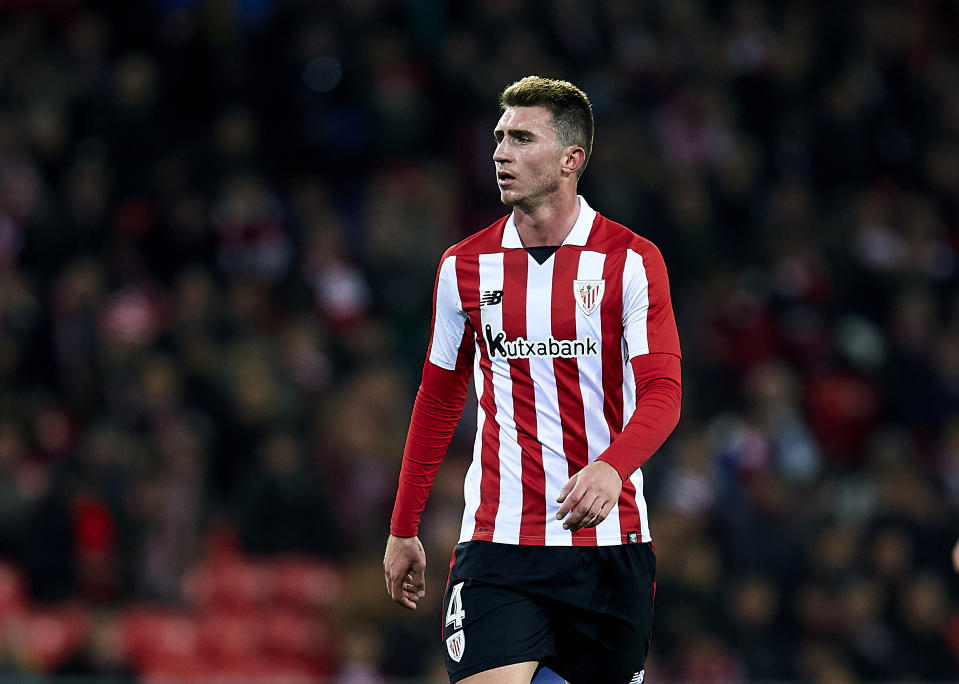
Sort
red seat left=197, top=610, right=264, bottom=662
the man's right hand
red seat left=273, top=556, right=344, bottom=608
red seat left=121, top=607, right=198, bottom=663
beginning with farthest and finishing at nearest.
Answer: red seat left=273, top=556, right=344, bottom=608 < red seat left=197, top=610, right=264, bottom=662 < red seat left=121, top=607, right=198, bottom=663 < the man's right hand

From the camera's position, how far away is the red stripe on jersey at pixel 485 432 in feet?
14.6

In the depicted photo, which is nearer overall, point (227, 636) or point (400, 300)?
point (227, 636)

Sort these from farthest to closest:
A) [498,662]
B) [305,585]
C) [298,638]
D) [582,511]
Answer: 1. [305,585]
2. [298,638]
3. [498,662]
4. [582,511]

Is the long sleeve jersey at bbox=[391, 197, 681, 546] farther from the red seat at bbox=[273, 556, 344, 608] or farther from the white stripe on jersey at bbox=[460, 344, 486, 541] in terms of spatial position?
the red seat at bbox=[273, 556, 344, 608]

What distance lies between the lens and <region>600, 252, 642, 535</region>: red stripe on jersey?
4.36m

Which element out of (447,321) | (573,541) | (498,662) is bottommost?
(498,662)

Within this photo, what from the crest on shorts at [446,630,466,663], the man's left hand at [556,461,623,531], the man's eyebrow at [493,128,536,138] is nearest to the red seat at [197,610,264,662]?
the crest on shorts at [446,630,466,663]

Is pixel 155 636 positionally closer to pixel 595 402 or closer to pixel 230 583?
pixel 230 583

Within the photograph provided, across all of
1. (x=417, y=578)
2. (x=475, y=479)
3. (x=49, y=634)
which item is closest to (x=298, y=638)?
(x=49, y=634)

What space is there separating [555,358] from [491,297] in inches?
11.1

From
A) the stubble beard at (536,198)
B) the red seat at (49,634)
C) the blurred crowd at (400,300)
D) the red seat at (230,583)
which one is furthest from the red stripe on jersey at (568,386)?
the red seat at (230,583)

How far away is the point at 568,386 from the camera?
4414mm

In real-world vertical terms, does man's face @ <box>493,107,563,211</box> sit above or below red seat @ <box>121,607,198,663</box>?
above

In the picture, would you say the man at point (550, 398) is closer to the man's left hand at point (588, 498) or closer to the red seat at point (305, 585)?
the man's left hand at point (588, 498)
